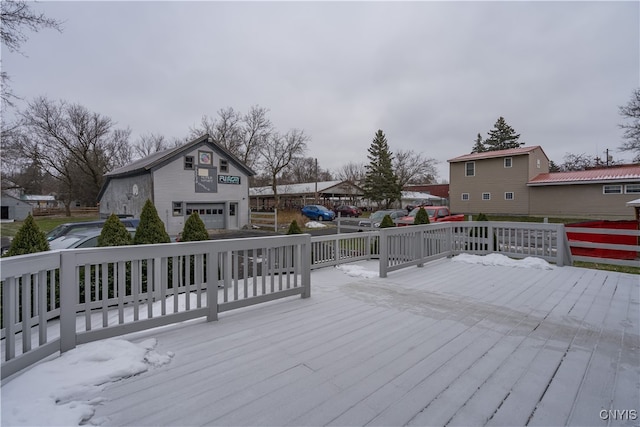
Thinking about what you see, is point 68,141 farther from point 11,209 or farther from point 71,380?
point 71,380

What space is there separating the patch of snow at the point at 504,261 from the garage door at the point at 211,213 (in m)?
16.8

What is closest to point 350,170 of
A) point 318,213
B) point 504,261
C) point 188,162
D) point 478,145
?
point 478,145

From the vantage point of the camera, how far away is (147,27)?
26.4 feet

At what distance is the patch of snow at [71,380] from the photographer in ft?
5.23

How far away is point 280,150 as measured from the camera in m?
31.5

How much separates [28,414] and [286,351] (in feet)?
4.96

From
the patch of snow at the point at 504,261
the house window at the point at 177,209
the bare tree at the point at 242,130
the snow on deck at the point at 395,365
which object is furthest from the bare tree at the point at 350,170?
the snow on deck at the point at 395,365

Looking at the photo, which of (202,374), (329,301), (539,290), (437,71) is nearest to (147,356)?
(202,374)

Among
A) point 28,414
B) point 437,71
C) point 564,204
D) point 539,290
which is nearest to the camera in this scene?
point 28,414

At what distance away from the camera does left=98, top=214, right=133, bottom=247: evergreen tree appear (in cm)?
441

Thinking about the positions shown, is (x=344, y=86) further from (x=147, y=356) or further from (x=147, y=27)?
(x=147, y=356)

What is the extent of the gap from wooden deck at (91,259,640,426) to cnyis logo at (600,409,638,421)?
1 centimetres

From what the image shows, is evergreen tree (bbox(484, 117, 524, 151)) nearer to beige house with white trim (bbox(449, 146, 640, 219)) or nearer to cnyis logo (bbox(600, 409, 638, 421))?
beige house with white trim (bbox(449, 146, 640, 219))

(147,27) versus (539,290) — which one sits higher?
(147,27)
